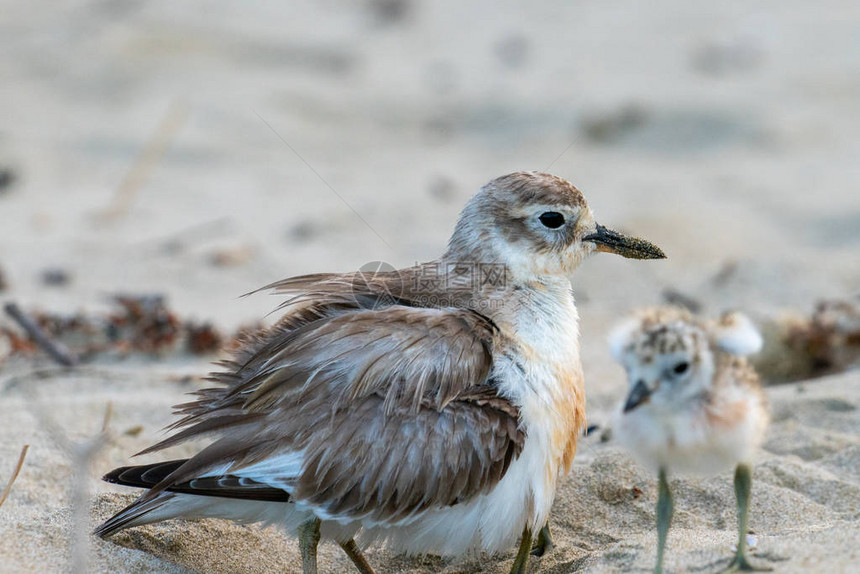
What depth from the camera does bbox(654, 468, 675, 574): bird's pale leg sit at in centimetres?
316

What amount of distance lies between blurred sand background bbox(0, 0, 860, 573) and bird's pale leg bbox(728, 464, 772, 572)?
2.00 ft

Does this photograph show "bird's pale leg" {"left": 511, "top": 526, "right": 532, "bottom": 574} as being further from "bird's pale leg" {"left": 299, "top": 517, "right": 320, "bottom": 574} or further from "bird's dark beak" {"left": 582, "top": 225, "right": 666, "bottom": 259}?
"bird's dark beak" {"left": 582, "top": 225, "right": 666, "bottom": 259}

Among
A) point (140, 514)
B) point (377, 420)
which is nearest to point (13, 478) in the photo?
point (140, 514)

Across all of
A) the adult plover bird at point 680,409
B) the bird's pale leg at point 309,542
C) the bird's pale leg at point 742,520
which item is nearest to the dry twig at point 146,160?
the bird's pale leg at point 309,542

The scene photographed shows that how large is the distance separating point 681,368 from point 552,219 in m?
1.04

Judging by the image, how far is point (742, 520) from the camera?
322cm

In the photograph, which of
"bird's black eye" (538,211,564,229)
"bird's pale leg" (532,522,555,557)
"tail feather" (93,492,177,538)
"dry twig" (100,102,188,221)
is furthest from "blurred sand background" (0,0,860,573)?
"bird's black eye" (538,211,564,229)

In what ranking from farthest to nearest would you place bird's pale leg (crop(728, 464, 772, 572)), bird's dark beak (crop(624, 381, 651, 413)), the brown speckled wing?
1. the brown speckled wing
2. bird's dark beak (crop(624, 381, 651, 413))
3. bird's pale leg (crop(728, 464, 772, 572))

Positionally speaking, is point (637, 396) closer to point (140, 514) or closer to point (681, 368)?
point (681, 368)

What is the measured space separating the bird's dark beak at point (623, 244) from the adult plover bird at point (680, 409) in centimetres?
87

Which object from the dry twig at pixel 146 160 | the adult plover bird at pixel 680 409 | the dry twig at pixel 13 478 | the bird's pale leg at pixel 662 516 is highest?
the dry twig at pixel 146 160

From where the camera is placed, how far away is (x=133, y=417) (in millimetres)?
4992

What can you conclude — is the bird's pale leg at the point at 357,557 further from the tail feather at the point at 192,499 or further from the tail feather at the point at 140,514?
the tail feather at the point at 140,514

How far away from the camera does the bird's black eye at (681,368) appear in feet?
10.7
